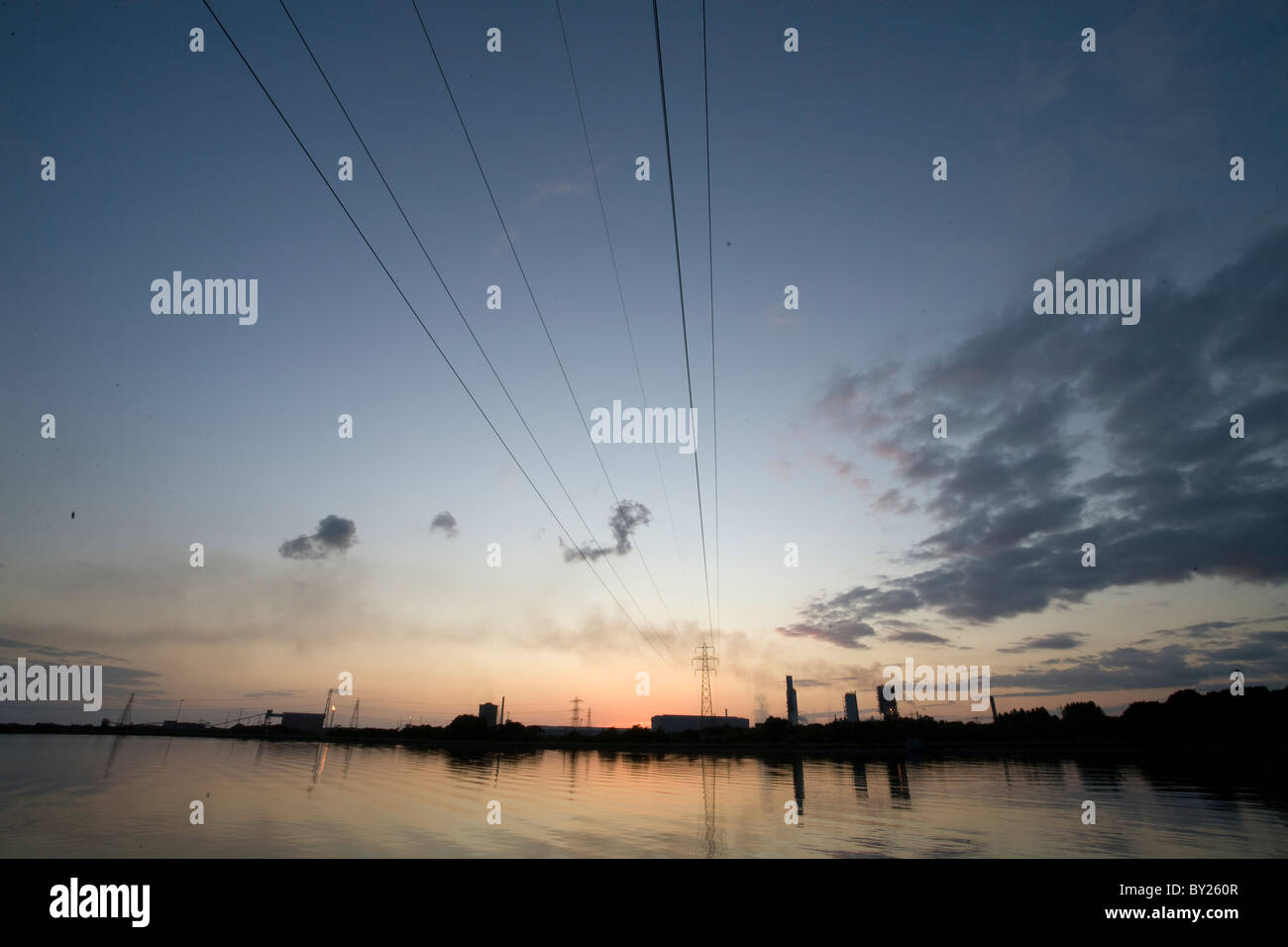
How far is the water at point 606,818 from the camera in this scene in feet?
64.1

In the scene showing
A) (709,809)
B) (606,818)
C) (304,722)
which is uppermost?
(606,818)

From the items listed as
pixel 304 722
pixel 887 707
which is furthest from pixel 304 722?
pixel 887 707

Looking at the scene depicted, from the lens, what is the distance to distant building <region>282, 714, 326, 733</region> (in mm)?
190500

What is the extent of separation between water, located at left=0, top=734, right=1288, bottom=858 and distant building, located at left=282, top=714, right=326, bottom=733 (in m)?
169

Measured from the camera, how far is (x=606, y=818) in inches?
1046

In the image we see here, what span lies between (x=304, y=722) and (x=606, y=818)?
214348 mm

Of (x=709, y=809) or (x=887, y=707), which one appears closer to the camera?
(x=709, y=809)

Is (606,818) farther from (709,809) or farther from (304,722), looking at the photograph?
(304,722)

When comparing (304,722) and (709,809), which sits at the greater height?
(709,809)

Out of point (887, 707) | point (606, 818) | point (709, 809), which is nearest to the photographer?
point (606, 818)

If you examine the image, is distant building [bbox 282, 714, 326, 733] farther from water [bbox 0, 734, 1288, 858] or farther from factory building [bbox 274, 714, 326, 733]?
water [bbox 0, 734, 1288, 858]
